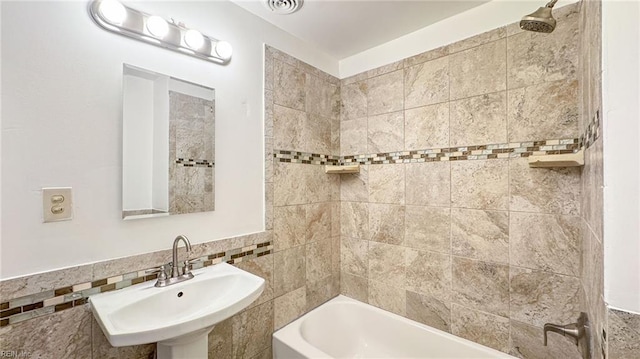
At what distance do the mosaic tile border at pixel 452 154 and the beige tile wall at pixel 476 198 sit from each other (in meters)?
0.04

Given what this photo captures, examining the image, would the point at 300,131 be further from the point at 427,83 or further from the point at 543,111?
the point at 543,111

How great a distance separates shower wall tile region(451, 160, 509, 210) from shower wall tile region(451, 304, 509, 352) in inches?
26.6

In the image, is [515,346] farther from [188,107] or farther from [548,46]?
[188,107]

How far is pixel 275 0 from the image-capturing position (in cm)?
154

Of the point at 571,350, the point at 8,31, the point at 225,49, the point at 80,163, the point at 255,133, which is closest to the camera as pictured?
the point at 8,31

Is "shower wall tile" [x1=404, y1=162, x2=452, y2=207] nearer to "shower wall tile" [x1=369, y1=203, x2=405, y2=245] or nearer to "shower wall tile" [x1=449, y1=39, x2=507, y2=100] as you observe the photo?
"shower wall tile" [x1=369, y1=203, x2=405, y2=245]

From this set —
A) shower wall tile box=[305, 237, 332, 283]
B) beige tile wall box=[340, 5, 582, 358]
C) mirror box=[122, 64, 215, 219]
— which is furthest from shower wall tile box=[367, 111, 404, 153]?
mirror box=[122, 64, 215, 219]

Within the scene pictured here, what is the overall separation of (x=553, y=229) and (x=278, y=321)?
175cm

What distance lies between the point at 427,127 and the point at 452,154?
0.86ft

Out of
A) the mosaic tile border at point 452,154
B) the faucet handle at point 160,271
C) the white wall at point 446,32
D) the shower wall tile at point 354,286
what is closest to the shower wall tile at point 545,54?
the white wall at point 446,32

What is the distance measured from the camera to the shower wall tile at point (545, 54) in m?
1.37

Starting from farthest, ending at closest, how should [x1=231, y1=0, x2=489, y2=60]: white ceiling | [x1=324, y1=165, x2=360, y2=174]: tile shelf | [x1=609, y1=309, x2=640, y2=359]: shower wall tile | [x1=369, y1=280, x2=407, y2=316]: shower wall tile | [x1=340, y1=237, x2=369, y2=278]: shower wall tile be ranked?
[x1=340, y1=237, x2=369, y2=278]: shower wall tile < [x1=324, y1=165, x2=360, y2=174]: tile shelf < [x1=369, y1=280, x2=407, y2=316]: shower wall tile < [x1=231, y1=0, x2=489, y2=60]: white ceiling < [x1=609, y1=309, x2=640, y2=359]: shower wall tile

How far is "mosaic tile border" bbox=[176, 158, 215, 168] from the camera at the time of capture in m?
1.38

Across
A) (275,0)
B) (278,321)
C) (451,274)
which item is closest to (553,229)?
(451,274)
